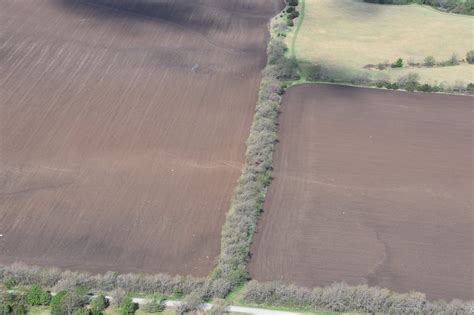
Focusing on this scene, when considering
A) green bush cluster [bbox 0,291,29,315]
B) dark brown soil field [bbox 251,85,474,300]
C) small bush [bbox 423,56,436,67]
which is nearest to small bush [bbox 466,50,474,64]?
small bush [bbox 423,56,436,67]

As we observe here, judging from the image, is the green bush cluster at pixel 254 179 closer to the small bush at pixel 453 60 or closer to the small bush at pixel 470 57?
the small bush at pixel 453 60

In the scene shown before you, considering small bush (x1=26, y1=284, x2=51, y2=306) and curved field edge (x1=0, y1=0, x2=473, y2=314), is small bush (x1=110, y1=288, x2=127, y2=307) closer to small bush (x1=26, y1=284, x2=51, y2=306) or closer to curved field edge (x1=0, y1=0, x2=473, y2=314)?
curved field edge (x1=0, y1=0, x2=473, y2=314)

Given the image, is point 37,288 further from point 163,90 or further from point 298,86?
point 298,86

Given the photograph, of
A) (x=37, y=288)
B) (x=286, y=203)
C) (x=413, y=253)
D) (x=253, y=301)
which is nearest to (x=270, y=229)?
(x=286, y=203)

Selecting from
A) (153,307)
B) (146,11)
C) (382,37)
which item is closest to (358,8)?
(382,37)

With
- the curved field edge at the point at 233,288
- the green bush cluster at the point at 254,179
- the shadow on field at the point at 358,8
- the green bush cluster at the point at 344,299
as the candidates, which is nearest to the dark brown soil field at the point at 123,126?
the green bush cluster at the point at 254,179

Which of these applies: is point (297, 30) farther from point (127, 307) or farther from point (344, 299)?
point (127, 307)
